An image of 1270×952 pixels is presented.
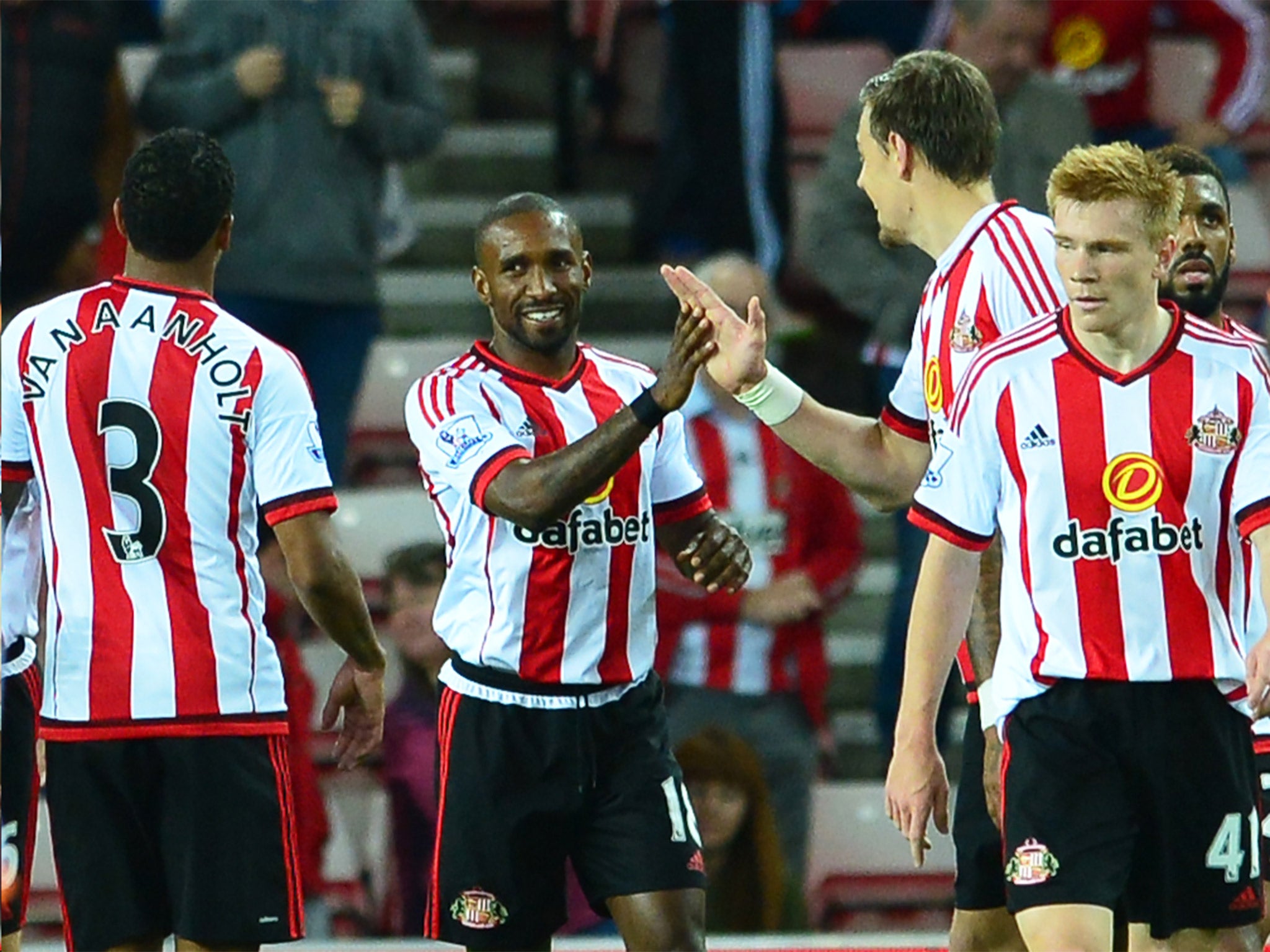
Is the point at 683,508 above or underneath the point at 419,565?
above

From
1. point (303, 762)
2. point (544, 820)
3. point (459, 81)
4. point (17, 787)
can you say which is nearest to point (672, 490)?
point (544, 820)

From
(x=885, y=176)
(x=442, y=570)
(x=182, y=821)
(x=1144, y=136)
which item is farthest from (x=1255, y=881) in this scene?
(x=1144, y=136)

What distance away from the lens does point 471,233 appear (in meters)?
8.80

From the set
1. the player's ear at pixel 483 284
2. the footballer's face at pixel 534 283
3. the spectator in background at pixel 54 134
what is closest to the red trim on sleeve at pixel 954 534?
the footballer's face at pixel 534 283

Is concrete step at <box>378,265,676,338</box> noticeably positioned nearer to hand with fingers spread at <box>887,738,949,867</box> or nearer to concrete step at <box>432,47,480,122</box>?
concrete step at <box>432,47,480,122</box>

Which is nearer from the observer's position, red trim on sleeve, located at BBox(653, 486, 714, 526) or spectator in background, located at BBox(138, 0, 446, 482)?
red trim on sleeve, located at BBox(653, 486, 714, 526)

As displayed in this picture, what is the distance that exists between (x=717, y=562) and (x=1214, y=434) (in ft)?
3.22

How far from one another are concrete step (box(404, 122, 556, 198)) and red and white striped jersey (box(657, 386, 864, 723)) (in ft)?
8.94

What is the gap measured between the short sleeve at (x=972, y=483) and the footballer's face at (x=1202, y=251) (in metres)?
0.92

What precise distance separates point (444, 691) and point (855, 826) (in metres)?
2.77

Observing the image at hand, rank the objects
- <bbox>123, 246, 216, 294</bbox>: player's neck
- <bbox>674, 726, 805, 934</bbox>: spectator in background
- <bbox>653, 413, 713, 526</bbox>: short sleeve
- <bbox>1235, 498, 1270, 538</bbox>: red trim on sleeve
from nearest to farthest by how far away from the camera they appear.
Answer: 1. <bbox>1235, 498, 1270, 538</bbox>: red trim on sleeve
2. <bbox>123, 246, 216, 294</bbox>: player's neck
3. <bbox>653, 413, 713, 526</bbox>: short sleeve
4. <bbox>674, 726, 805, 934</bbox>: spectator in background

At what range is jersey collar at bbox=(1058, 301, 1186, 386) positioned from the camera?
407 cm

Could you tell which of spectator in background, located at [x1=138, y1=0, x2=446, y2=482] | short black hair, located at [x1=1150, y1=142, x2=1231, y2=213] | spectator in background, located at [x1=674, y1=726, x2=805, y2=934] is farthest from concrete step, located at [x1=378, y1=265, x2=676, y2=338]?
short black hair, located at [x1=1150, y1=142, x2=1231, y2=213]

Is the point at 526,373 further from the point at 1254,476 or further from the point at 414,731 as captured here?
the point at 414,731
